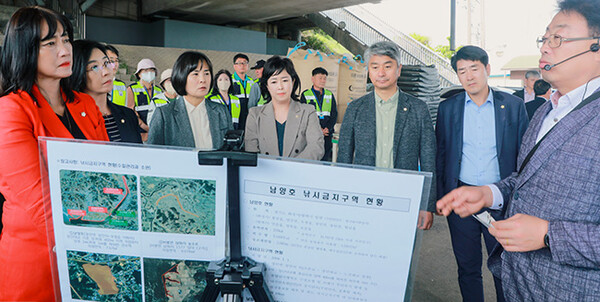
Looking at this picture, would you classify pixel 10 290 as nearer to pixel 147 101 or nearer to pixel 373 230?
pixel 373 230

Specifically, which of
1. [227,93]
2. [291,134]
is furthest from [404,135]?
[227,93]

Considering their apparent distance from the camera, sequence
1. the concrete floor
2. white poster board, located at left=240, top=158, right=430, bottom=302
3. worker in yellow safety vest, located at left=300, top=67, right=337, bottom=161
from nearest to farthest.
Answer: white poster board, located at left=240, top=158, right=430, bottom=302
the concrete floor
worker in yellow safety vest, located at left=300, top=67, right=337, bottom=161

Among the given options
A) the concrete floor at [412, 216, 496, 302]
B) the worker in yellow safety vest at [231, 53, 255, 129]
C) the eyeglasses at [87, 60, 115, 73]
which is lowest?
the concrete floor at [412, 216, 496, 302]

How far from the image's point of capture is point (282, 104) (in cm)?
236

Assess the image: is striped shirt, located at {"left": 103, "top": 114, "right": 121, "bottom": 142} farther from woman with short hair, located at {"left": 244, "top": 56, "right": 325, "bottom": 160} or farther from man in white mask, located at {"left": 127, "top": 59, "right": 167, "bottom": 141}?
man in white mask, located at {"left": 127, "top": 59, "right": 167, "bottom": 141}

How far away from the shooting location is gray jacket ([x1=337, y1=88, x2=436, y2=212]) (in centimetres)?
204

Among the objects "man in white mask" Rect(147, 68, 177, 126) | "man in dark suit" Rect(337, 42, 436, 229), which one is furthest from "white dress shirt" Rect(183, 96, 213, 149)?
"man in white mask" Rect(147, 68, 177, 126)

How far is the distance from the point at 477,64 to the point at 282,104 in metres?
1.15

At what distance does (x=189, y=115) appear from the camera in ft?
6.86

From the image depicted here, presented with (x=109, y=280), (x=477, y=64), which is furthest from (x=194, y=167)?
(x=477, y=64)

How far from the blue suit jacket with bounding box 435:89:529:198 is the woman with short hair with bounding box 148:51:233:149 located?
4.16 ft

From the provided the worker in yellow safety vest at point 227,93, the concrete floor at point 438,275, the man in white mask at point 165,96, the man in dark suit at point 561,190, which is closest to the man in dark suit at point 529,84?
the concrete floor at point 438,275

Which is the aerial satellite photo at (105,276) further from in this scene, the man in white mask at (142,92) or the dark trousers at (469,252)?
the man in white mask at (142,92)

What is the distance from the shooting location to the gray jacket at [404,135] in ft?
6.71
